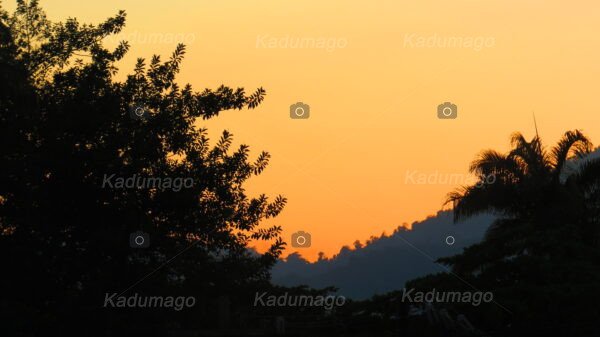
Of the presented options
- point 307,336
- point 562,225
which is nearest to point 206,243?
point 307,336

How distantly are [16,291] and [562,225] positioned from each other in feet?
77.9

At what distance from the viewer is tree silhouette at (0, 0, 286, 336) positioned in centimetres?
1401

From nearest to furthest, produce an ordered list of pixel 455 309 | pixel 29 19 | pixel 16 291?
pixel 16 291 < pixel 29 19 < pixel 455 309

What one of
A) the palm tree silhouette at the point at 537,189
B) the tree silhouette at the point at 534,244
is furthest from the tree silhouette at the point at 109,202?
the palm tree silhouette at the point at 537,189

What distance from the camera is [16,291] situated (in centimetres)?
1395

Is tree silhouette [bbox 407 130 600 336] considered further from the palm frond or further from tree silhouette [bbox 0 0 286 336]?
tree silhouette [bbox 0 0 286 336]

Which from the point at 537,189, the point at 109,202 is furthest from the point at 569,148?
the point at 109,202

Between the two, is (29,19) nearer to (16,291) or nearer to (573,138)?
(16,291)

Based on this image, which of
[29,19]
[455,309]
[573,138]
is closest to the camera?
[29,19]

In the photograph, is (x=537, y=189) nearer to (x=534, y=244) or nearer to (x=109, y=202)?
(x=534, y=244)

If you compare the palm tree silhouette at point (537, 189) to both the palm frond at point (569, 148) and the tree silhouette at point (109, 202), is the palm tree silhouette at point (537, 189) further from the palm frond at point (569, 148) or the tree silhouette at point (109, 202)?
the tree silhouette at point (109, 202)

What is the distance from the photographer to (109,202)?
14.3 metres

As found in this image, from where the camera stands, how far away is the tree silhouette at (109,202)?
1401 centimetres

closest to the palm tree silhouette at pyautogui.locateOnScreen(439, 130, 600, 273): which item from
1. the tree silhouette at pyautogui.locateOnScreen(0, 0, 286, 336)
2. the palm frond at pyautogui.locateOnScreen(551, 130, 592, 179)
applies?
the palm frond at pyautogui.locateOnScreen(551, 130, 592, 179)
